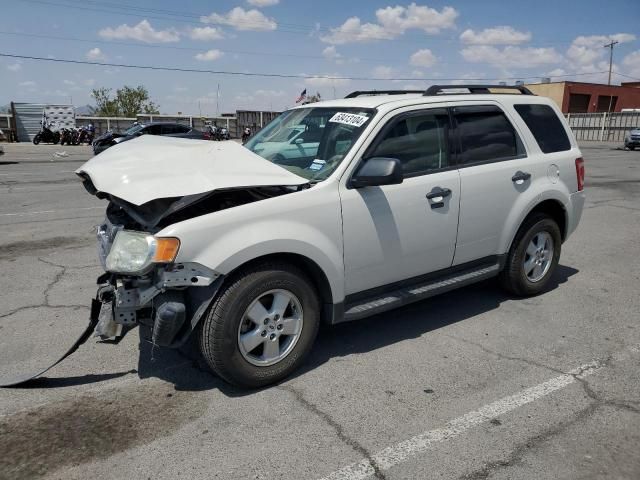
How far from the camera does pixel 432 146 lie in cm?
424

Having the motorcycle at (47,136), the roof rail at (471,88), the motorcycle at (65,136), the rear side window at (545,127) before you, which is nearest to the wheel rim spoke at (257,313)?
the roof rail at (471,88)

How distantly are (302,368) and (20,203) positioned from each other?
9234 millimetres

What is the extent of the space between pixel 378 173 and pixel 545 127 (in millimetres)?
2418

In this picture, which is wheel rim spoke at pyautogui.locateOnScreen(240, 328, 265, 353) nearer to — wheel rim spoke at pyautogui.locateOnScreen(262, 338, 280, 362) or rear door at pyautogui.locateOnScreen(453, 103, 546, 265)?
wheel rim spoke at pyautogui.locateOnScreen(262, 338, 280, 362)

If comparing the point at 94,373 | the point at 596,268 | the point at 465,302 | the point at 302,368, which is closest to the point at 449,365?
the point at 302,368

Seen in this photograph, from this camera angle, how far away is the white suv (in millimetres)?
3182

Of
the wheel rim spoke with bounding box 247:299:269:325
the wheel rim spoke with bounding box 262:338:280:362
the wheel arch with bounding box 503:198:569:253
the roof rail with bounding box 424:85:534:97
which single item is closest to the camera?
the wheel rim spoke with bounding box 247:299:269:325

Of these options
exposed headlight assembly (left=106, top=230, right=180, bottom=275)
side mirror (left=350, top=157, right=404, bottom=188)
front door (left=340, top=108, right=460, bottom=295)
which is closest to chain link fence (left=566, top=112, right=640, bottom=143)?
front door (left=340, top=108, right=460, bottom=295)

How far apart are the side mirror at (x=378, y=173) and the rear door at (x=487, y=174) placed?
0.94 metres

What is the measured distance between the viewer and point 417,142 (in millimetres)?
4152

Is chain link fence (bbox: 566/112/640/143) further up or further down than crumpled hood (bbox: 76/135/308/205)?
further up

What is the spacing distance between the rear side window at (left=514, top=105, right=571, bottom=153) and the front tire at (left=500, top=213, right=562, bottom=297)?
2.28 feet

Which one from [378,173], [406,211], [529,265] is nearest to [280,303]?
[378,173]

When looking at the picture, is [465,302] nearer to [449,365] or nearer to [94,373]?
[449,365]
